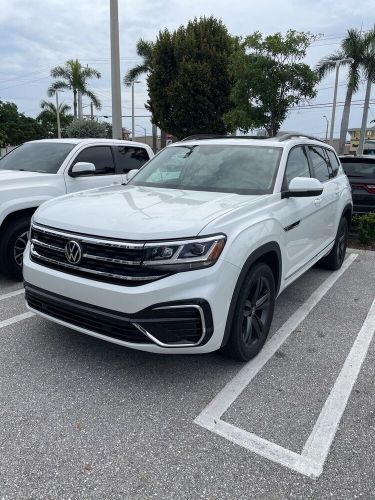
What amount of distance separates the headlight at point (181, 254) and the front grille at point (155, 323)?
252mm

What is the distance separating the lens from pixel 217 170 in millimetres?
4078

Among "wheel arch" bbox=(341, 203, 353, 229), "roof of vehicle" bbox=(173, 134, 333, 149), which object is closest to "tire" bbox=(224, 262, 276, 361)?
"roof of vehicle" bbox=(173, 134, 333, 149)

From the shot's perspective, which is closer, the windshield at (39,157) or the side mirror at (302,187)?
the side mirror at (302,187)

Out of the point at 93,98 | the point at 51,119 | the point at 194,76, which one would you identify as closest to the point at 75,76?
the point at 93,98

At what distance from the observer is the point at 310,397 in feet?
9.82

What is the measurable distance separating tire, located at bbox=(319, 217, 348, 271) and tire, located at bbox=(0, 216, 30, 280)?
13.0 feet

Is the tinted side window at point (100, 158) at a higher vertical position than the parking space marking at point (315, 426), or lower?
higher

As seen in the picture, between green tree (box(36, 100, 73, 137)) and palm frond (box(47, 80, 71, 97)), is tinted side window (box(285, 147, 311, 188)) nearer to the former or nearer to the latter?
palm frond (box(47, 80, 71, 97))

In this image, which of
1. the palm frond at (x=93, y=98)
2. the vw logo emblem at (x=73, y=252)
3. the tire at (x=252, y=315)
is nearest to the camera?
the vw logo emblem at (x=73, y=252)

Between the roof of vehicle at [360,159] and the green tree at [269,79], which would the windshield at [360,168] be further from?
the green tree at [269,79]

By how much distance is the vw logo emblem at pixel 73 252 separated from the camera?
2.93 meters

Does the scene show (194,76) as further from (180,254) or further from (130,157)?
(180,254)

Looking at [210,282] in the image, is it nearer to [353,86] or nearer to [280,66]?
[280,66]

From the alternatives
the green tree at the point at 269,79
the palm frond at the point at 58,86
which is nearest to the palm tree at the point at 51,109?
the palm frond at the point at 58,86
